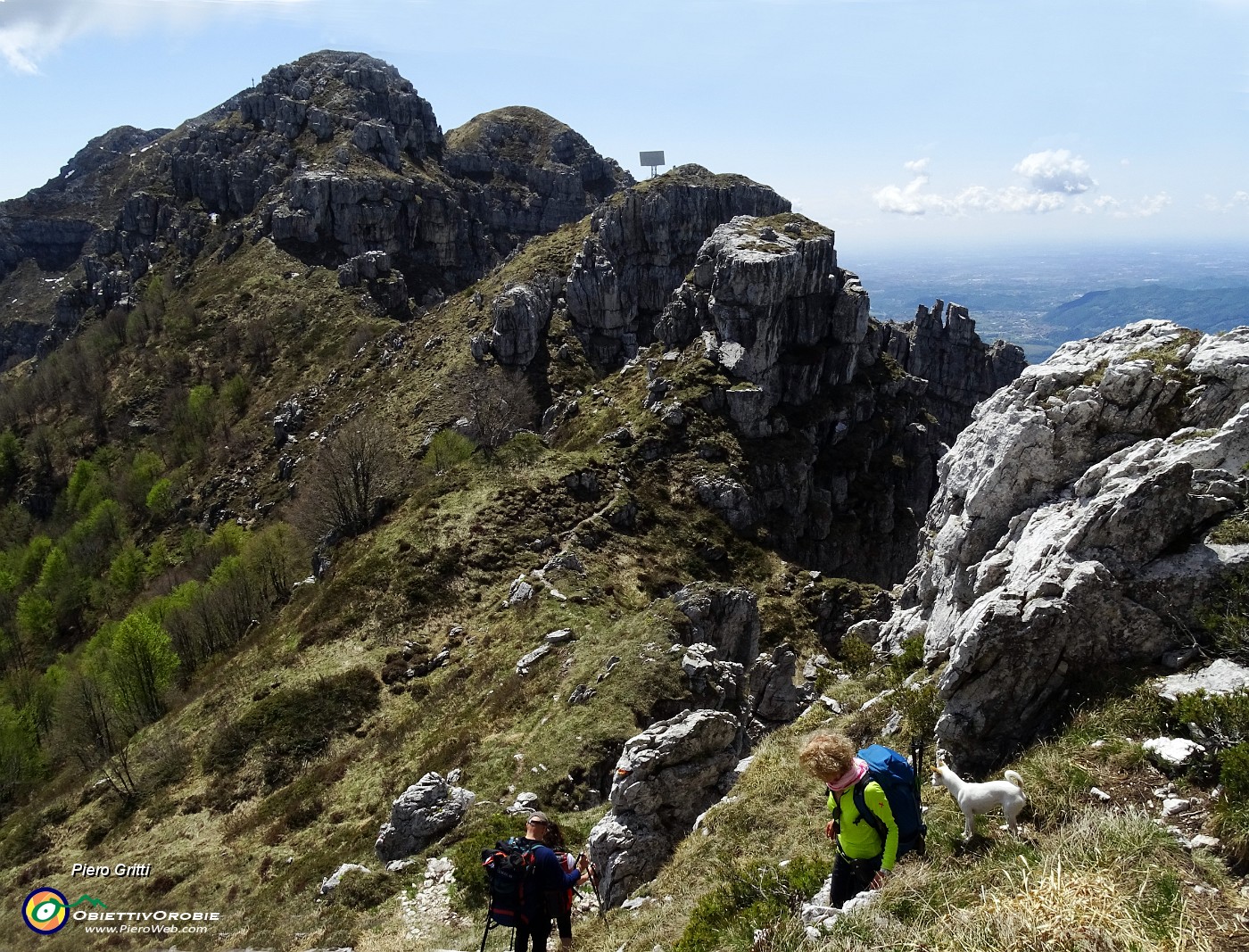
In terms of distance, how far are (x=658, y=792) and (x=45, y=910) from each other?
1220 inches

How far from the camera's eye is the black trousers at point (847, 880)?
905 centimetres

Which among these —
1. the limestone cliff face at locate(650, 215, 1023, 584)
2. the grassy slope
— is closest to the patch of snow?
the grassy slope

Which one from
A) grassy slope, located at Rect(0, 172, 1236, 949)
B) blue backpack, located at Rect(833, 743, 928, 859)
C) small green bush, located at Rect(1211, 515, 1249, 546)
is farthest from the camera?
small green bush, located at Rect(1211, 515, 1249, 546)

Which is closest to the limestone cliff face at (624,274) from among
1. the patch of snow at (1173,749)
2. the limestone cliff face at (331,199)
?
the limestone cliff face at (331,199)

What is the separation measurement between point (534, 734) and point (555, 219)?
626 ft

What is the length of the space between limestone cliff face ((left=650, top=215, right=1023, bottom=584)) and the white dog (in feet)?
184

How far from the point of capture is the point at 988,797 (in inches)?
350

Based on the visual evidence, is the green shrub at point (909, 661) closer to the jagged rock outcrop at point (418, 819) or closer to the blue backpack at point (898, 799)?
the blue backpack at point (898, 799)

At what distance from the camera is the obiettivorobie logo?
95.0ft

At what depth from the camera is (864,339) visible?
280ft

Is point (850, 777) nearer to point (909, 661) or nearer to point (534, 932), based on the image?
point (534, 932)

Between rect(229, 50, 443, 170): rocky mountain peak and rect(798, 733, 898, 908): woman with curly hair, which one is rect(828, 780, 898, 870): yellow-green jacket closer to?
rect(798, 733, 898, 908): woman with curly hair

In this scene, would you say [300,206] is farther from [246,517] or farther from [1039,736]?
[1039,736]

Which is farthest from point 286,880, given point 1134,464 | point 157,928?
point 1134,464
